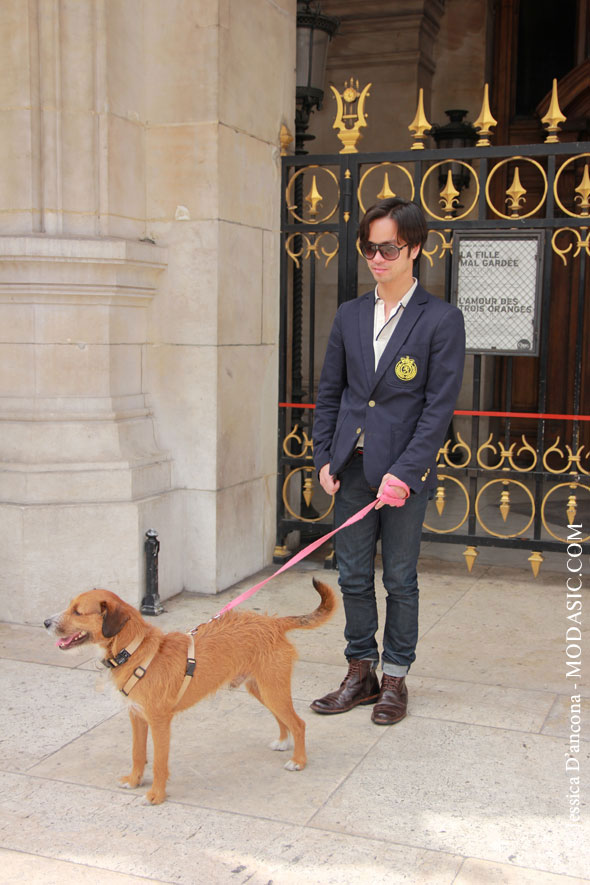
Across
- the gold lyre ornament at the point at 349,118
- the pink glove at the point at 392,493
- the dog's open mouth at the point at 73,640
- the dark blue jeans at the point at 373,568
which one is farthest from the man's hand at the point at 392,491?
the gold lyre ornament at the point at 349,118

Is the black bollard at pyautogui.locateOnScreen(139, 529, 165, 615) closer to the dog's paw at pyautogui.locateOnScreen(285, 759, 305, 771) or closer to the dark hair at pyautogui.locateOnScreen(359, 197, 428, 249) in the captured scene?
the dog's paw at pyautogui.locateOnScreen(285, 759, 305, 771)

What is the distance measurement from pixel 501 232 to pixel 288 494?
2229 millimetres

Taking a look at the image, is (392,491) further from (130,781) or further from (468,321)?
(468,321)

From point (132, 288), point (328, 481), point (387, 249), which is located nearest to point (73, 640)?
point (328, 481)

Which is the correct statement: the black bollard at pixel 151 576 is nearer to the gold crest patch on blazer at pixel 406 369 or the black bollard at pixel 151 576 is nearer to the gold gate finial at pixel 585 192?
the gold crest patch on blazer at pixel 406 369

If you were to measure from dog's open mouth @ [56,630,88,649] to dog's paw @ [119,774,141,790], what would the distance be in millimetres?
606

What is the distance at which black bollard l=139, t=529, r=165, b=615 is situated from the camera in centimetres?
526

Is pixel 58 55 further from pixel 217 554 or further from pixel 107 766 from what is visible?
pixel 107 766

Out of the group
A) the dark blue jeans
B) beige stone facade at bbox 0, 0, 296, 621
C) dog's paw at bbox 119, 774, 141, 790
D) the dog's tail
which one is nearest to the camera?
dog's paw at bbox 119, 774, 141, 790

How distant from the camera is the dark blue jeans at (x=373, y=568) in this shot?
13.2ft

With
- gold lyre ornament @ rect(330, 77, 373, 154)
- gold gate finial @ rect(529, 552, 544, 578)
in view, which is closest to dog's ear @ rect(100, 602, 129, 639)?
gold gate finial @ rect(529, 552, 544, 578)

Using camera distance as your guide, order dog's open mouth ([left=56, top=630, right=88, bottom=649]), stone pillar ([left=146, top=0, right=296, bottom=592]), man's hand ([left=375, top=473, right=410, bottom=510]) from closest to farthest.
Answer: dog's open mouth ([left=56, top=630, right=88, bottom=649]) → man's hand ([left=375, top=473, right=410, bottom=510]) → stone pillar ([left=146, top=0, right=296, bottom=592])

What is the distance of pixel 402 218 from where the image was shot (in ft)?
12.4

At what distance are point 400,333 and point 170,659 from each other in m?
1.57
